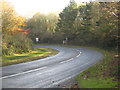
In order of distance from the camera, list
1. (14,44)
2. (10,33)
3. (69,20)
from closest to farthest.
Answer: (14,44) → (10,33) → (69,20)

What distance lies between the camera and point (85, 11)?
44.4 metres

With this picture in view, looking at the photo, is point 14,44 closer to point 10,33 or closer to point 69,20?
point 10,33

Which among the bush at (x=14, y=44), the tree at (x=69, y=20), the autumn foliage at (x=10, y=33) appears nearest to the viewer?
the bush at (x=14, y=44)

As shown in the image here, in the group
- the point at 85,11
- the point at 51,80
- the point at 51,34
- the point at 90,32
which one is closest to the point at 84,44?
the point at 90,32

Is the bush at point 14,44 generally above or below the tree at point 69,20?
below

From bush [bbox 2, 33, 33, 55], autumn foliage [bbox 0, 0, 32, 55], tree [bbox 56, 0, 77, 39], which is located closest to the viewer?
bush [bbox 2, 33, 33, 55]

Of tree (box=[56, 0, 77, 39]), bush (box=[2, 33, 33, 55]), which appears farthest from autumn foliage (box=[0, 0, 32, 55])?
tree (box=[56, 0, 77, 39])

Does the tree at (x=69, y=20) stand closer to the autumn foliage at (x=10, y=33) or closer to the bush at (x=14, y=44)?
the bush at (x=14, y=44)

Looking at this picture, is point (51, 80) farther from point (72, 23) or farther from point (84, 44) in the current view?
point (72, 23)

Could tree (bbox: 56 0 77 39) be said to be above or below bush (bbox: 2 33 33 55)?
above

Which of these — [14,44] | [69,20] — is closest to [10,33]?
[14,44]

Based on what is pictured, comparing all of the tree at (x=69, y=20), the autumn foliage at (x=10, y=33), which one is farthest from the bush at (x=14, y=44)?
the tree at (x=69, y=20)

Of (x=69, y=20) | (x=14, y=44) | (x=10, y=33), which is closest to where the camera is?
(x=14, y=44)

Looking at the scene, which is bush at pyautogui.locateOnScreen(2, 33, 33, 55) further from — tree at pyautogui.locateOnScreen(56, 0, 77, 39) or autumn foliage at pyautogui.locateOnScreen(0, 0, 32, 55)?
tree at pyautogui.locateOnScreen(56, 0, 77, 39)
